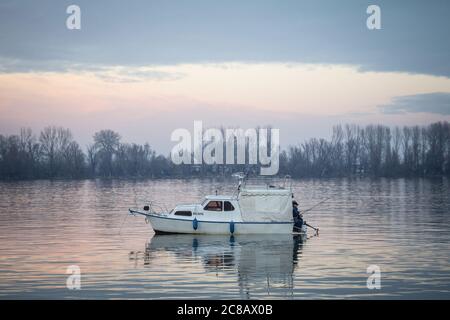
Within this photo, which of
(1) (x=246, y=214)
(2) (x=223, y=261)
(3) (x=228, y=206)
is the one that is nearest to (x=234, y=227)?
(1) (x=246, y=214)

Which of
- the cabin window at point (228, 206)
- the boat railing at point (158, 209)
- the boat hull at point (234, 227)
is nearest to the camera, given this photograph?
the boat hull at point (234, 227)

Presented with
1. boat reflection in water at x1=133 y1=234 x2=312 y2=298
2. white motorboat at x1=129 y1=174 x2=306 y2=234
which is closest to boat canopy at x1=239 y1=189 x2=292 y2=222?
white motorboat at x1=129 y1=174 x2=306 y2=234

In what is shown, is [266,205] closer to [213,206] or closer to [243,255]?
[213,206]

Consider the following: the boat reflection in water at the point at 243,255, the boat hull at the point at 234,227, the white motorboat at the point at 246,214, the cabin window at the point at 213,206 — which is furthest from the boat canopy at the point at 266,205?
the cabin window at the point at 213,206

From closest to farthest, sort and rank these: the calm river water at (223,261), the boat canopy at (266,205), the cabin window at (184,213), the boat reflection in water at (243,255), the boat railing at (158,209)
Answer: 1. the calm river water at (223,261)
2. the boat reflection in water at (243,255)
3. the boat canopy at (266,205)
4. the cabin window at (184,213)
5. the boat railing at (158,209)

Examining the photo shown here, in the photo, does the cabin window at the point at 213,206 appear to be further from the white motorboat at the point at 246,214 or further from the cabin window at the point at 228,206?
the cabin window at the point at 228,206

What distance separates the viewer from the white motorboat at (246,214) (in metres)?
40.2

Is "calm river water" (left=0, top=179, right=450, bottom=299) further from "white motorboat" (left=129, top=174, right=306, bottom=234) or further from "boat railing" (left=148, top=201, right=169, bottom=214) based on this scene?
"boat railing" (left=148, top=201, right=169, bottom=214)

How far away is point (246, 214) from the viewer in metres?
40.6

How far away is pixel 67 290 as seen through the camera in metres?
24.7

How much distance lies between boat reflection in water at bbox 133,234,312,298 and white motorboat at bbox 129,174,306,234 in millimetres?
483

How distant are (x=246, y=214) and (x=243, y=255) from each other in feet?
22.4
